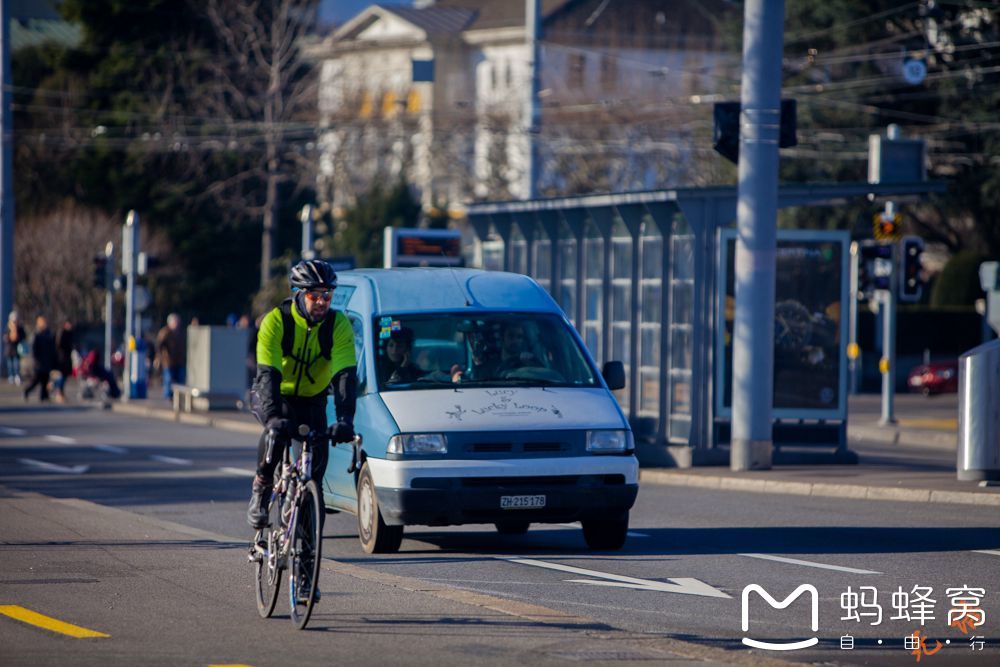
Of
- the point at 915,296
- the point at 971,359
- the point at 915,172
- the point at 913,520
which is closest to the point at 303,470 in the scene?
the point at 913,520

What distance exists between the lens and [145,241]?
5906 centimetres

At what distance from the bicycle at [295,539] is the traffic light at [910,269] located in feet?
74.1

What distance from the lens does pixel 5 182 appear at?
144ft

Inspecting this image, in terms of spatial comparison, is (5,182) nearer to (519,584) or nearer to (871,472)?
(871,472)

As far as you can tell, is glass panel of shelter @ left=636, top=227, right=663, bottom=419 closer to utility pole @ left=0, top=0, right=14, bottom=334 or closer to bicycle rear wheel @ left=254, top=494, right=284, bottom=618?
bicycle rear wheel @ left=254, top=494, right=284, bottom=618

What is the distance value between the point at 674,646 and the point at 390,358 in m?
5.02

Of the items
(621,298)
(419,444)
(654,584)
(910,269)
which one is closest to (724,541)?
(654,584)

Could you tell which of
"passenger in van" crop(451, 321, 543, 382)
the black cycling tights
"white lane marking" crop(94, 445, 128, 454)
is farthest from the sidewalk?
the black cycling tights

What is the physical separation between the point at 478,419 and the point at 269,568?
315 cm

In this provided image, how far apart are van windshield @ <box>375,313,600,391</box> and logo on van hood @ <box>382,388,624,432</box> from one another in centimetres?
22

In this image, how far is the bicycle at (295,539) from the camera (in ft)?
28.2

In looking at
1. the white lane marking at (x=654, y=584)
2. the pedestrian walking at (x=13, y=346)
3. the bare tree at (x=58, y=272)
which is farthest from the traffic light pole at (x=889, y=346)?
the bare tree at (x=58, y=272)

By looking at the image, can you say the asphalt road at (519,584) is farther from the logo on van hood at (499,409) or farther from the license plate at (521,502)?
the logo on van hood at (499,409)

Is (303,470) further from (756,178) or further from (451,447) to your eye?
(756,178)
